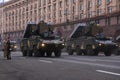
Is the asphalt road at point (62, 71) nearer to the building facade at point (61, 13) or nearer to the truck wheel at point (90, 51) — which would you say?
the truck wheel at point (90, 51)

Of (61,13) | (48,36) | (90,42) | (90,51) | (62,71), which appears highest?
(61,13)

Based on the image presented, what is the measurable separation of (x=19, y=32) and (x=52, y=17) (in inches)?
770

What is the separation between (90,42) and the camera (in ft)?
121

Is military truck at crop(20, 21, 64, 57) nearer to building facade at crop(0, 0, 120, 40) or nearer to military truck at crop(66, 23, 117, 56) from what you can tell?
military truck at crop(66, 23, 117, 56)

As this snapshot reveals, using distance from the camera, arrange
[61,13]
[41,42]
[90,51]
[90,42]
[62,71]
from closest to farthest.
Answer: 1. [62,71]
2. [41,42]
3. [90,42]
4. [90,51]
5. [61,13]

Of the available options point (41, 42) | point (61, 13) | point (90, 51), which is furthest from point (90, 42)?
point (61, 13)

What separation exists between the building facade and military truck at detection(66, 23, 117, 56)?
27.9 metres

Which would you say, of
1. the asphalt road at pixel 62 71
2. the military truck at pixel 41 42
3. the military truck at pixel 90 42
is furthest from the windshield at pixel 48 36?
the asphalt road at pixel 62 71

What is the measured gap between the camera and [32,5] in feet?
350

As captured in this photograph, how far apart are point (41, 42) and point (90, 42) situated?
7201mm

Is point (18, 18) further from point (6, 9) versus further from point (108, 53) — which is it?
point (108, 53)

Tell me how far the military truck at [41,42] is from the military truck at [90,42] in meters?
4.81

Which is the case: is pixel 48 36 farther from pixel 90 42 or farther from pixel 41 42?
pixel 90 42

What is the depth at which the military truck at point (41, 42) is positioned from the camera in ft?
103
